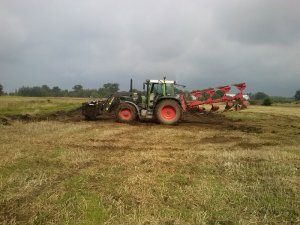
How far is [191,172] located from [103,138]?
611cm

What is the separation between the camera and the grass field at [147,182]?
19.8 ft

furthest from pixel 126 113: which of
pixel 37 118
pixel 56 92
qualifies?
pixel 56 92

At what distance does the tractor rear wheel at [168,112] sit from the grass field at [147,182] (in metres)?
6.04

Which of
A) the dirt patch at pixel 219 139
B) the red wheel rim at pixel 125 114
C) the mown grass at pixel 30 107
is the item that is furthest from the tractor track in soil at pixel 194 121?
the mown grass at pixel 30 107

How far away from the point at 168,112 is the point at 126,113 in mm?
2009

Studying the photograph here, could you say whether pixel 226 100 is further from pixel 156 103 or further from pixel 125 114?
pixel 125 114

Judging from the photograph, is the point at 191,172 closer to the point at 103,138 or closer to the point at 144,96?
the point at 103,138

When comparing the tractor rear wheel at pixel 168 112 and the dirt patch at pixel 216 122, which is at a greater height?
the tractor rear wheel at pixel 168 112

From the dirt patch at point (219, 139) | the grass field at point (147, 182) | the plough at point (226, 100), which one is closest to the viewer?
the grass field at point (147, 182)

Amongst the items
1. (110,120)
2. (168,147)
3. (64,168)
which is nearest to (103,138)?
(168,147)

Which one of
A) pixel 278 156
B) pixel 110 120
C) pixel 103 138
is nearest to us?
pixel 278 156

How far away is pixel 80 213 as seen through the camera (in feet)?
20.0

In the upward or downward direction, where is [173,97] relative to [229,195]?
upward

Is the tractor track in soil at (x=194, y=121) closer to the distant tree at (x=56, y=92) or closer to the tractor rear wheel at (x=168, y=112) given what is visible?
the tractor rear wheel at (x=168, y=112)
